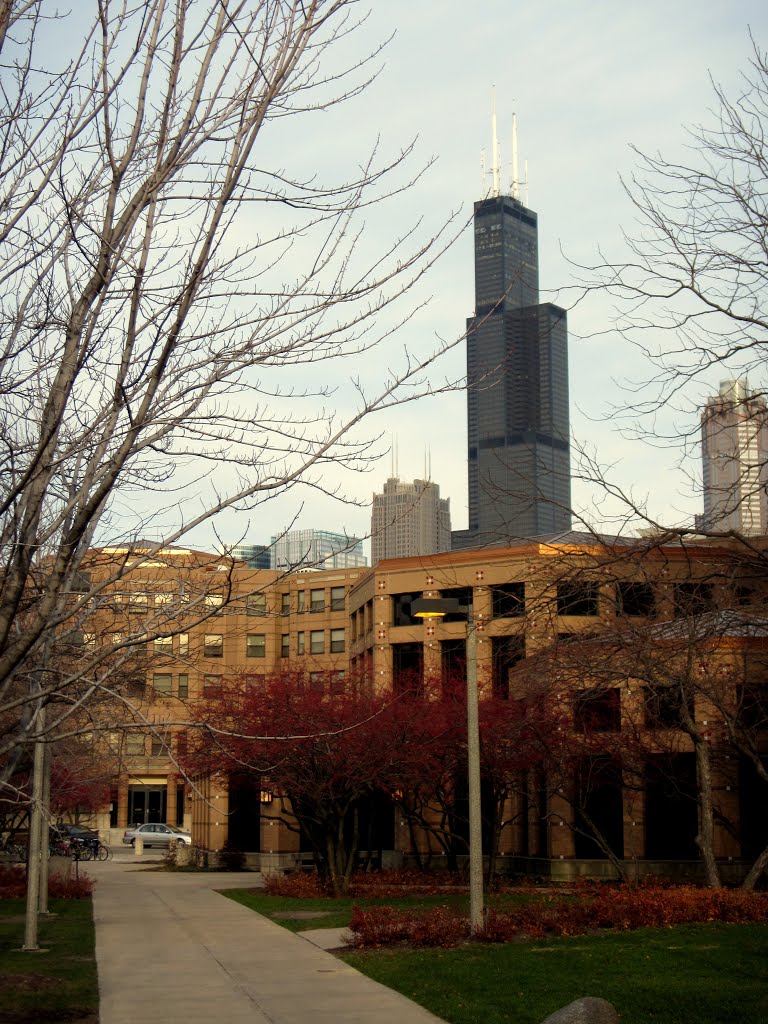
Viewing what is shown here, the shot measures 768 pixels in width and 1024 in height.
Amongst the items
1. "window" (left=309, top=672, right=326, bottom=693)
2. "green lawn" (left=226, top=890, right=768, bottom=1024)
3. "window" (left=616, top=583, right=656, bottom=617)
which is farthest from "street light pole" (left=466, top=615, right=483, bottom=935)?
"window" (left=309, top=672, right=326, bottom=693)

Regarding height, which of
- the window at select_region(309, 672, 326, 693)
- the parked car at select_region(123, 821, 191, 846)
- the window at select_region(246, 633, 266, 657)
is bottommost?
the parked car at select_region(123, 821, 191, 846)

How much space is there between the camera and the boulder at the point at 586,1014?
31.4 ft

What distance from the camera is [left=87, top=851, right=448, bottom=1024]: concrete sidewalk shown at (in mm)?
12812

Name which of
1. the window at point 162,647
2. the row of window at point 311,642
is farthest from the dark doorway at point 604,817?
the row of window at point 311,642

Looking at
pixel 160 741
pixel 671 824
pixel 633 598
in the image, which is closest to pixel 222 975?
pixel 633 598

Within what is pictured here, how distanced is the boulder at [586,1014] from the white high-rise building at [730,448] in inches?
173

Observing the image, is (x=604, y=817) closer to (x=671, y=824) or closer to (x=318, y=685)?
(x=671, y=824)

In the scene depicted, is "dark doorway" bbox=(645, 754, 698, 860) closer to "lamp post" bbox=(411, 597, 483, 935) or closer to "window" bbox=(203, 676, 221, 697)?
"window" bbox=(203, 676, 221, 697)

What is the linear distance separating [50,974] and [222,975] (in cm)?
234

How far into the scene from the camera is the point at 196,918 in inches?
979

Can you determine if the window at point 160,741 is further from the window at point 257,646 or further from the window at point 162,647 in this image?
the window at point 257,646

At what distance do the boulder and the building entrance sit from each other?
79585mm

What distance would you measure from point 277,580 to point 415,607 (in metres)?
9.63

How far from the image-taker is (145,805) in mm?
86250
